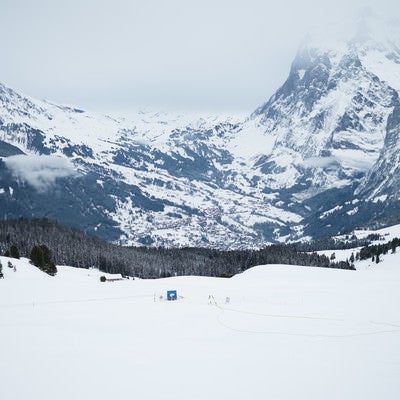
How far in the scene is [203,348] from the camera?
1380 inches

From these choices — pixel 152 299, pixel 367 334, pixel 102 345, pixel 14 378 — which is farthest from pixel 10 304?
pixel 367 334

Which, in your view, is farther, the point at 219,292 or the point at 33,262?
the point at 33,262

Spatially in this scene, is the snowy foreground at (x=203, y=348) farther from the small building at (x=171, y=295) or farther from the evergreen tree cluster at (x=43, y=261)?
the evergreen tree cluster at (x=43, y=261)

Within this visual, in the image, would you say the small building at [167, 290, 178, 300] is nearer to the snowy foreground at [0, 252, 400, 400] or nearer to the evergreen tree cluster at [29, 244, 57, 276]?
the snowy foreground at [0, 252, 400, 400]

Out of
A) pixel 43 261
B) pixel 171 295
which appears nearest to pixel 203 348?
pixel 171 295

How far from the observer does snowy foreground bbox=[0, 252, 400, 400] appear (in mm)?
26719

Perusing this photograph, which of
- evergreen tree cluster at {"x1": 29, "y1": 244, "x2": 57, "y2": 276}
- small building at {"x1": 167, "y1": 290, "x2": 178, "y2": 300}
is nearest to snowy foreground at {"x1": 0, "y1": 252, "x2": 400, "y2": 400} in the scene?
small building at {"x1": 167, "y1": 290, "x2": 178, "y2": 300}

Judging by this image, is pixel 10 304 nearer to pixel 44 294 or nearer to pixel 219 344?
pixel 44 294

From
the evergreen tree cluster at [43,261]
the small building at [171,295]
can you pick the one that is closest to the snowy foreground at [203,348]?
the small building at [171,295]

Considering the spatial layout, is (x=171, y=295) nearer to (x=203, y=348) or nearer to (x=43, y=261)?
(x=203, y=348)

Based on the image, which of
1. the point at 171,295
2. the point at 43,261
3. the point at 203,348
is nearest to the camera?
the point at 203,348

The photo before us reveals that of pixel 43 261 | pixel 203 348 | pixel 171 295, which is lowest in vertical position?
pixel 43 261

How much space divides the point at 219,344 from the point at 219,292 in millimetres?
35004

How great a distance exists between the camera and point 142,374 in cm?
2914
